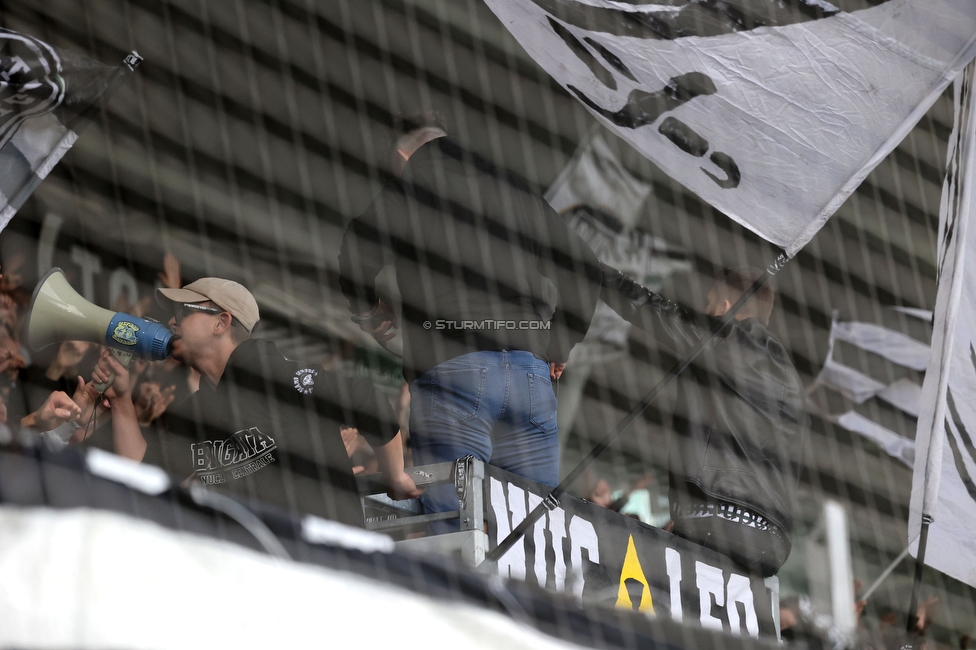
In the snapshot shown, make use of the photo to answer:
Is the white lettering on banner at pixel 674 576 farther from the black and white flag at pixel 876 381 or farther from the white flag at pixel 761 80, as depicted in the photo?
the black and white flag at pixel 876 381

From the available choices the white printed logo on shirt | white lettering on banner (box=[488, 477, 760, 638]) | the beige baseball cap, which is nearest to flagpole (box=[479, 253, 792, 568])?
white lettering on banner (box=[488, 477, 760, 638])

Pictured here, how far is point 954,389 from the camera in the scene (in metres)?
2.12

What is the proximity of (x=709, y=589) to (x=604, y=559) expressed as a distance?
0.21m

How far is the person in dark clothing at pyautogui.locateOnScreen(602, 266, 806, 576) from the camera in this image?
5.62ft

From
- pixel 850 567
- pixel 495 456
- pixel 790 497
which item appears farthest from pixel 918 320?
pixel 495 456

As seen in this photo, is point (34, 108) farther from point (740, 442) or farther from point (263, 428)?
point (740, 442)

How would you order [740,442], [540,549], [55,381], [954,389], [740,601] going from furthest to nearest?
[954,389] → [55,381] → [740,442] → [740,601] → [540,549]

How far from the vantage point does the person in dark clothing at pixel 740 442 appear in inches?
67.4

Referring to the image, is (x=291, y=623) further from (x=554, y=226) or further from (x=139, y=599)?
(x=554, y=226)

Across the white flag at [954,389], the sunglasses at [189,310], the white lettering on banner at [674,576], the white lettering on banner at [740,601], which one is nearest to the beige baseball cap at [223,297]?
the sunglasses at [189,310]

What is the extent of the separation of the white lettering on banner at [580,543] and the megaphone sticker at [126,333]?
747mm

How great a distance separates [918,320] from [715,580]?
134 centimetres

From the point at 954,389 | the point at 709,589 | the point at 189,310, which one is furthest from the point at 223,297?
the point at 954,389

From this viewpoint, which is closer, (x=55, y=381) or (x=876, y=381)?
(x=55, y=381)
